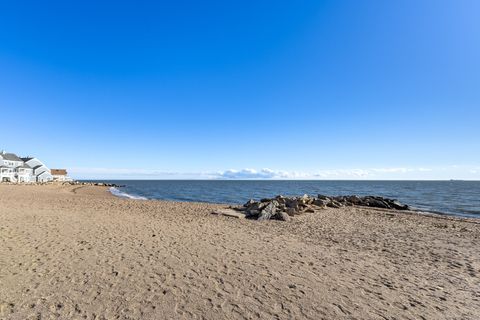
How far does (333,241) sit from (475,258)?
512cm

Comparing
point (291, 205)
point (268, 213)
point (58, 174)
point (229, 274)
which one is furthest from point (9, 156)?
point (229, 274)

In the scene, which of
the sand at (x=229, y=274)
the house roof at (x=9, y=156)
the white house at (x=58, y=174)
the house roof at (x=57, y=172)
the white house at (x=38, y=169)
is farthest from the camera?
the house roof at (x=57, y=172)

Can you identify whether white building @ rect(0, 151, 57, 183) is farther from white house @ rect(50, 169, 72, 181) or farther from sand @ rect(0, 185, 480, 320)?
sand @ rect(0, 185, 480, 320)

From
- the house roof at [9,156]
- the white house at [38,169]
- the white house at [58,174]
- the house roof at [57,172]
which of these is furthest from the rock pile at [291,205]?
the house roof at [57,172]

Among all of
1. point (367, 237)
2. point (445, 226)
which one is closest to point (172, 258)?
point (367, 237)

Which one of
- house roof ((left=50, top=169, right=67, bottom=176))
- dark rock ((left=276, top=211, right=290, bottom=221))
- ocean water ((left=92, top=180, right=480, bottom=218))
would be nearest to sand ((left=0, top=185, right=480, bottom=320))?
dark rock ((left=276, top=211, right=290, bottom=221))

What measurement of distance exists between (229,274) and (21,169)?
95.9 metres

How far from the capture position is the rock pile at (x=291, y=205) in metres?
17.2

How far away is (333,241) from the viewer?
1134 centimetres

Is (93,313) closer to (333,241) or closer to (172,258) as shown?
(172,258)

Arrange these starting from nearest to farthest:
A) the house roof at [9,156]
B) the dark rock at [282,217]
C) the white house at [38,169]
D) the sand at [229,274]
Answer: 1. the sand at [229,274]
2. the dark rock at [282,217]
3. the house roof at [9,156]
4. the white house at [38,169]

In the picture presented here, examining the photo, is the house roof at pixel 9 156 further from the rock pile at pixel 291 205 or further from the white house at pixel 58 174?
the rock pile at pixel 291 205

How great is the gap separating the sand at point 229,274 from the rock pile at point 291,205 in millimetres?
4483

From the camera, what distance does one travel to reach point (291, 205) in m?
20.7
